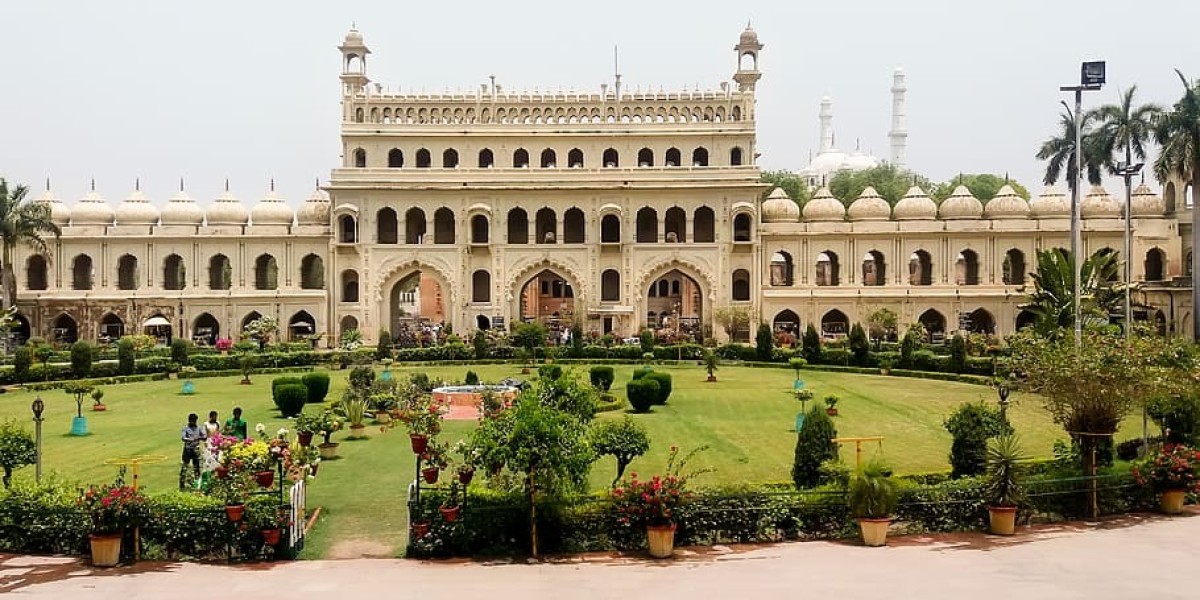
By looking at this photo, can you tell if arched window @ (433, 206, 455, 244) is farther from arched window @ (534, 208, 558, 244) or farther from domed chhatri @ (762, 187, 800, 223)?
domed chhatri @ (762, 187, 800, 223)

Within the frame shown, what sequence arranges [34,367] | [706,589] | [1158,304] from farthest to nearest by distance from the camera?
[1158,304] → [34,367] → [706,589]

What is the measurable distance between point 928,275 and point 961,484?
121 ft

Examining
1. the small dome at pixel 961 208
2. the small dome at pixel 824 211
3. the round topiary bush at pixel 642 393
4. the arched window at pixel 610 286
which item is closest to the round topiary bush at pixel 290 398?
the round topiary bush at pixel 642 393

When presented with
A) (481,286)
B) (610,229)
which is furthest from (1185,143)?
(481,286)

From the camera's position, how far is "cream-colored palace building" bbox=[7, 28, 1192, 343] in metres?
46.2

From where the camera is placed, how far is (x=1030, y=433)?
68.4 feet

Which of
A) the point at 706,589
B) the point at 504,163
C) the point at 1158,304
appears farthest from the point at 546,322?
the point at 706,589

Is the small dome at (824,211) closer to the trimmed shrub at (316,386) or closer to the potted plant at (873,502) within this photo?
the trimmed shrub at (316,386)

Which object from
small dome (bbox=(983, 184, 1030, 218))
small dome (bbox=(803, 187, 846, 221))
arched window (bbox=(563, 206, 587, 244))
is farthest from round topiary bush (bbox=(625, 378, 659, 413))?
small dome (bbox=(983, 184, 1030, 218))

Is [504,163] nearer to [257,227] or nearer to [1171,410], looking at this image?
[257,227]

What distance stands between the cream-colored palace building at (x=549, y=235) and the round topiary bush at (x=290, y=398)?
841 inches

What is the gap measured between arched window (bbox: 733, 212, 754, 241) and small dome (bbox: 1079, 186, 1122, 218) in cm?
1579

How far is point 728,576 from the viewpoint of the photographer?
446 inches

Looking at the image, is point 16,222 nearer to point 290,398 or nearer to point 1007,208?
point 290,398
